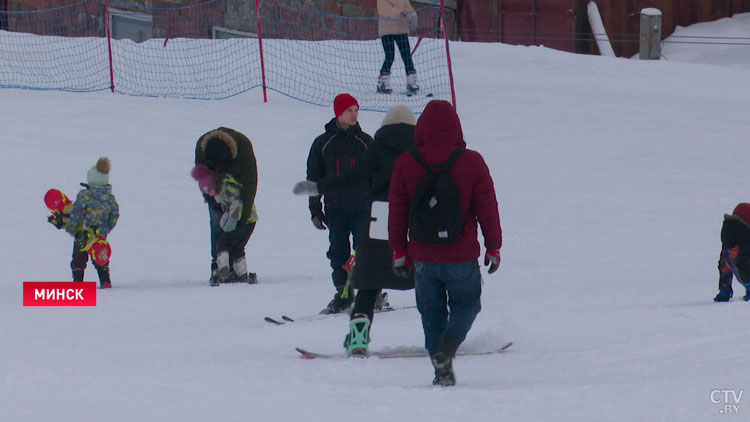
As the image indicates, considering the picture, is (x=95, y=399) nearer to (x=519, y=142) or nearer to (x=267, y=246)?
(x=267, y=246)

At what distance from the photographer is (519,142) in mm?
14938

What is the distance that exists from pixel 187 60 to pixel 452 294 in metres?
13.5

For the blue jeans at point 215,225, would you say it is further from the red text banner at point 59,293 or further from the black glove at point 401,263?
the black glove at point 401,263

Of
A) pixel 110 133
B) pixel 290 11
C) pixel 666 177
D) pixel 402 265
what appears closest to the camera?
pixel 402 265

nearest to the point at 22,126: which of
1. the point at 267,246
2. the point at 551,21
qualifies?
the point at 267,246

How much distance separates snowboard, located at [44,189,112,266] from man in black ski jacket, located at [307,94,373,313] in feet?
6.82

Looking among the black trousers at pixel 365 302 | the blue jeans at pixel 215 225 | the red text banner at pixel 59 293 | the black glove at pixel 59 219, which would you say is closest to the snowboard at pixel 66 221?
the black glove at pixel 59 219

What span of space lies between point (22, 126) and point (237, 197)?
21.1 ft

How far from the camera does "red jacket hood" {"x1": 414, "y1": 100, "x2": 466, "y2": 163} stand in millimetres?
5461

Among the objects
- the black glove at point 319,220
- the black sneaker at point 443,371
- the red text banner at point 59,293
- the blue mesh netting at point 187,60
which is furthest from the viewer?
the blue mesh netting at point 187,60

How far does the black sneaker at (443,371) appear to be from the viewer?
17.9 feet

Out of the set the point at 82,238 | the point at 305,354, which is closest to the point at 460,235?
the point at 305,354

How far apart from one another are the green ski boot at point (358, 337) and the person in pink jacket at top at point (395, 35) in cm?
1047

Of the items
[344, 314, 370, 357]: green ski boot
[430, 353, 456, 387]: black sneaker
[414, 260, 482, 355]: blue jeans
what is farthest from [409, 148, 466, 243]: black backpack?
[344, 314, 370, 357]: green ski boot
